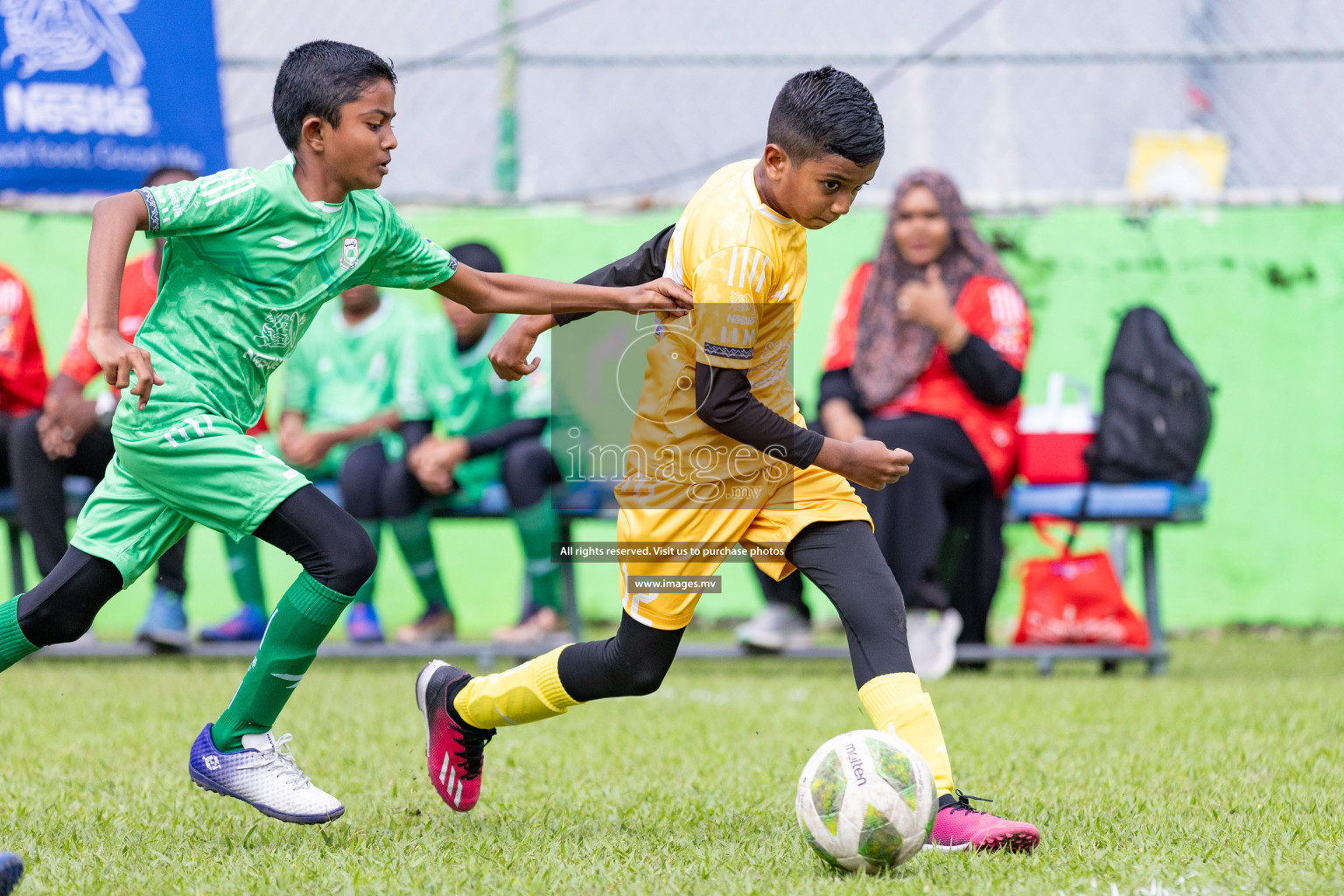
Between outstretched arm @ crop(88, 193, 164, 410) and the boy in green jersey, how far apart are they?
0.09 meters

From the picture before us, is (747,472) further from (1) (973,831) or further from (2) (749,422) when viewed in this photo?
(1) (973,831)

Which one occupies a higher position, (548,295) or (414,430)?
(548,295)

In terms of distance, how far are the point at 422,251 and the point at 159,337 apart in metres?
0.64

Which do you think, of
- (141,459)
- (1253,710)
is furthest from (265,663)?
(1253,710)

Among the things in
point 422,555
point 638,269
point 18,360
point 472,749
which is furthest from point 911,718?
point 18,360

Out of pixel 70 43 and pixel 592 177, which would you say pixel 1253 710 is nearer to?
pixel 592 177

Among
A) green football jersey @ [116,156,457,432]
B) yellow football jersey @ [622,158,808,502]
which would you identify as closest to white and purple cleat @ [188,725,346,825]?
green football jersey @ [116,156,457,432]

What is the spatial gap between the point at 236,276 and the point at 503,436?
3.57 meters

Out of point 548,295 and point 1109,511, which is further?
point 1109,511

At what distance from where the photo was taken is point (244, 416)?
11.0ft

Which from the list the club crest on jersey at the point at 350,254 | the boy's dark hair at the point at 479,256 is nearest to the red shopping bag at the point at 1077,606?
the boy's dark hair at the point at 479,256

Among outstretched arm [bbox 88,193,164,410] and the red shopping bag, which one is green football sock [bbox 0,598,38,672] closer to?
outstretched arm [bbox 88,193,164,410]

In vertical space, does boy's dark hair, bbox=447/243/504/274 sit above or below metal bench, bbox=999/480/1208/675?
above

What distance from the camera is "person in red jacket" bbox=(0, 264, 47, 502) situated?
270 inches
